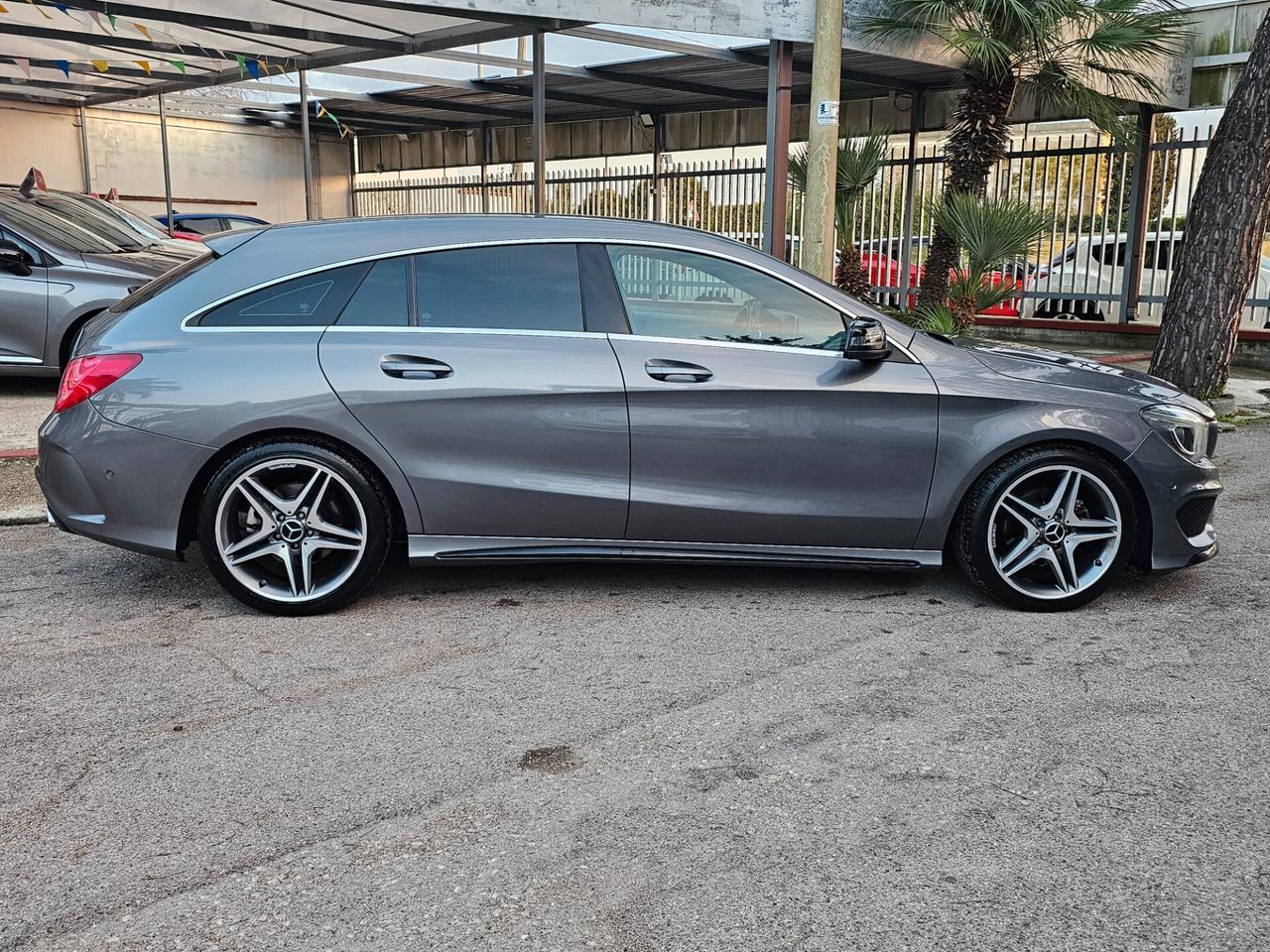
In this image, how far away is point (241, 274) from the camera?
15.7 feet

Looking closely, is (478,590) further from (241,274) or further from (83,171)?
(83,171)

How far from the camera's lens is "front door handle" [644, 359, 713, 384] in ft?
15.4

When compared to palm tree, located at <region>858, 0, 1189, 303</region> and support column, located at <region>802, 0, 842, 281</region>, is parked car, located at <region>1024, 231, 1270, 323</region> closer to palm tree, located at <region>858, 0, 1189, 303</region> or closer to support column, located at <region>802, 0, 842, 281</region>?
palm tree, located at <region>858, 0, 1189, 303</region>

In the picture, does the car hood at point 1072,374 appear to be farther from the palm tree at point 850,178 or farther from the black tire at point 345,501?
the palm tree at point 850,178

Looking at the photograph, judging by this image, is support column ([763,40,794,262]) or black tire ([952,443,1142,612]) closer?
black tire ([952,443,1142,612])

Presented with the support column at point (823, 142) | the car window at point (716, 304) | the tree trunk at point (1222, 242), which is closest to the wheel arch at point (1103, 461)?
the car window at point (716, 304)

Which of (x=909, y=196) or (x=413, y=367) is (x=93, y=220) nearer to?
(x=413, y=367)

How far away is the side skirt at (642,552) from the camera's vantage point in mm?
4797

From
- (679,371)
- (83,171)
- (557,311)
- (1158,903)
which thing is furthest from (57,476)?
(83,171)

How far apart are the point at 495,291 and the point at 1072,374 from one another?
245 cm

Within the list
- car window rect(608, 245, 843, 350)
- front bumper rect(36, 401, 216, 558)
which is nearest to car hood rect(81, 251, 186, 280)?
front bumper rect(36, 401, 216, 558)

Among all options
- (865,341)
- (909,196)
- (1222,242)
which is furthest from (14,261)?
(909,196)

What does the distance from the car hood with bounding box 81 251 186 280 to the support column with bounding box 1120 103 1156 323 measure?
11.6 metres

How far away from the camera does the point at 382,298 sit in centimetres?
478
